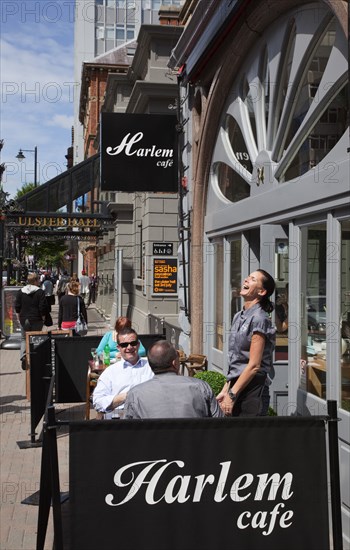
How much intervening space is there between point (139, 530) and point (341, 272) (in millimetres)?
2650

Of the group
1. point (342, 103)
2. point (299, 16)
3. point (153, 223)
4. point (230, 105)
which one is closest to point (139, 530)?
point (342, 103)

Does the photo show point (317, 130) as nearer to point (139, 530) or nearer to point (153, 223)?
point (139, 530)

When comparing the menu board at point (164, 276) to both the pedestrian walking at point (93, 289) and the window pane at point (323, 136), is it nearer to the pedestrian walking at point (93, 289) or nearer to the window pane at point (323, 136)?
the window pane at point (323, 136)

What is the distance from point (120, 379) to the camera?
6.19 meters

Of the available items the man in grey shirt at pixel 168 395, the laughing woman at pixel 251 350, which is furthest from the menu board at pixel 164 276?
the man in grey shirt at pixel 168 395

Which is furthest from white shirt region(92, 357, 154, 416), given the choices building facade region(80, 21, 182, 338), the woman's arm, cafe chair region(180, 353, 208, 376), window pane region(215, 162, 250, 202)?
building facade region(80, 21, 182, 338)

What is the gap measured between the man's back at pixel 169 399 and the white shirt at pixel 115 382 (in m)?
1.93

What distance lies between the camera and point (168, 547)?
3.47 m

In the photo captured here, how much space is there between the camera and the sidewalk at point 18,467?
534 centimetres

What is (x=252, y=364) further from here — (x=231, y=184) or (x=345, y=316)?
(x=231, y=184)

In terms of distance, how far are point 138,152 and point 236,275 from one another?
272 cm

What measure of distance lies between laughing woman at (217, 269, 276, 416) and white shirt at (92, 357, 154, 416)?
1.03 m

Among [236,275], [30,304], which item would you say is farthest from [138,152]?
[30,304]

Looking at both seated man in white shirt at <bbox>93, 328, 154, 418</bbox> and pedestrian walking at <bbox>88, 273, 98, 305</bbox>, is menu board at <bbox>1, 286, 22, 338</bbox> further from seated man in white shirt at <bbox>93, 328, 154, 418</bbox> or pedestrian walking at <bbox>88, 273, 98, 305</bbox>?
pedestrian walking at <bbox>88, 273, 98, 305</bbox>
